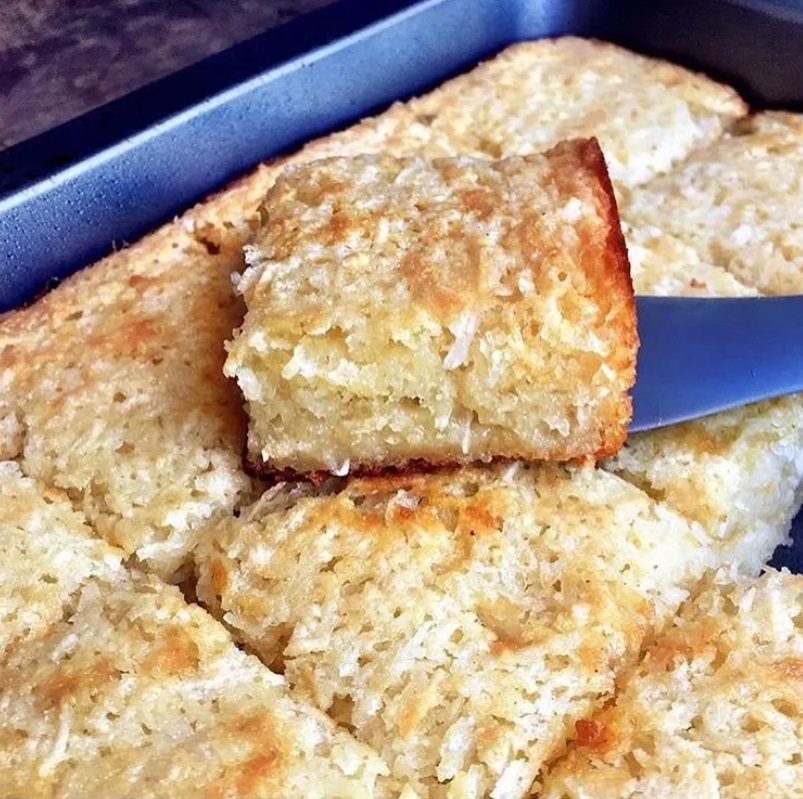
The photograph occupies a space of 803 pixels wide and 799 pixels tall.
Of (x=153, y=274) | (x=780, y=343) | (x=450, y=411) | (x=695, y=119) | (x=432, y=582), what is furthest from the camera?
(x=695, y=119)

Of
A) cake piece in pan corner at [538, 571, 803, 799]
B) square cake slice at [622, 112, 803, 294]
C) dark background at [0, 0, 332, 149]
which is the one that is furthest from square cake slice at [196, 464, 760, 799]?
dark background at [0, 0, 332, 149]

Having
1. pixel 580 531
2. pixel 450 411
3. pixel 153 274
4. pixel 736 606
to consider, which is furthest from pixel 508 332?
pixel 153 274

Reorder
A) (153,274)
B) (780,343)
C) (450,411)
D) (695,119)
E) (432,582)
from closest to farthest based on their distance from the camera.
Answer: (432,582), (450,411), (780,343), (153,274), (695,119)

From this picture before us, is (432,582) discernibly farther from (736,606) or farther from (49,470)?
(49,470)

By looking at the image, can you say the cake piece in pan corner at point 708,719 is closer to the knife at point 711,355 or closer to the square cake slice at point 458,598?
the square cake slice at point 458,598

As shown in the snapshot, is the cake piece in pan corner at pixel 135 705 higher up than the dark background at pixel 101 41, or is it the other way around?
the dark background at pixel 101 41

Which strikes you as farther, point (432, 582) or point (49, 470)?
point (49, 470)

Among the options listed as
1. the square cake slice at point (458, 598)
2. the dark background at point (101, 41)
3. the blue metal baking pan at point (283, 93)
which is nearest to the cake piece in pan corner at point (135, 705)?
the square cake slice at point (458, 598)
